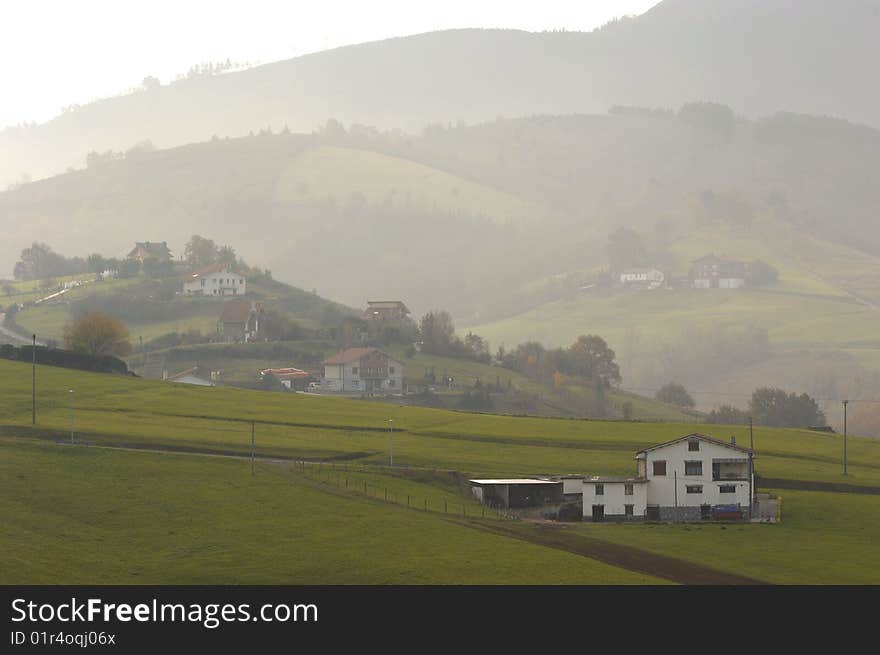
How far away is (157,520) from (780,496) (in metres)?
47.6

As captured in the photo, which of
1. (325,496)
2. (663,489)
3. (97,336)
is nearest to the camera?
(325,496)

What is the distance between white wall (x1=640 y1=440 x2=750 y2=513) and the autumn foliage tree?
92306mm

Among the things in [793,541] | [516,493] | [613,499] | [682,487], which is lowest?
[793,541]

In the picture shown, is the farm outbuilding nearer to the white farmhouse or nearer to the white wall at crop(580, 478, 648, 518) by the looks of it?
the white farmhouse

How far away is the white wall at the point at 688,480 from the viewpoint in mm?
106375

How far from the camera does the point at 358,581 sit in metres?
73.8

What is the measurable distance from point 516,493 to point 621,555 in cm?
2001

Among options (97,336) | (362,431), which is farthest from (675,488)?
(97,336)

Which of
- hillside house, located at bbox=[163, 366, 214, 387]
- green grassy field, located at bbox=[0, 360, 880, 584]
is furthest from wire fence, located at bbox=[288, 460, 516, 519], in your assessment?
hillside house, located at bbox=[163, 366, 214, 387]

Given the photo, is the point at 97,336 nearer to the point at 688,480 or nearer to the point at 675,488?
the point at 675,488

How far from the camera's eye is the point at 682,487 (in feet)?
352
